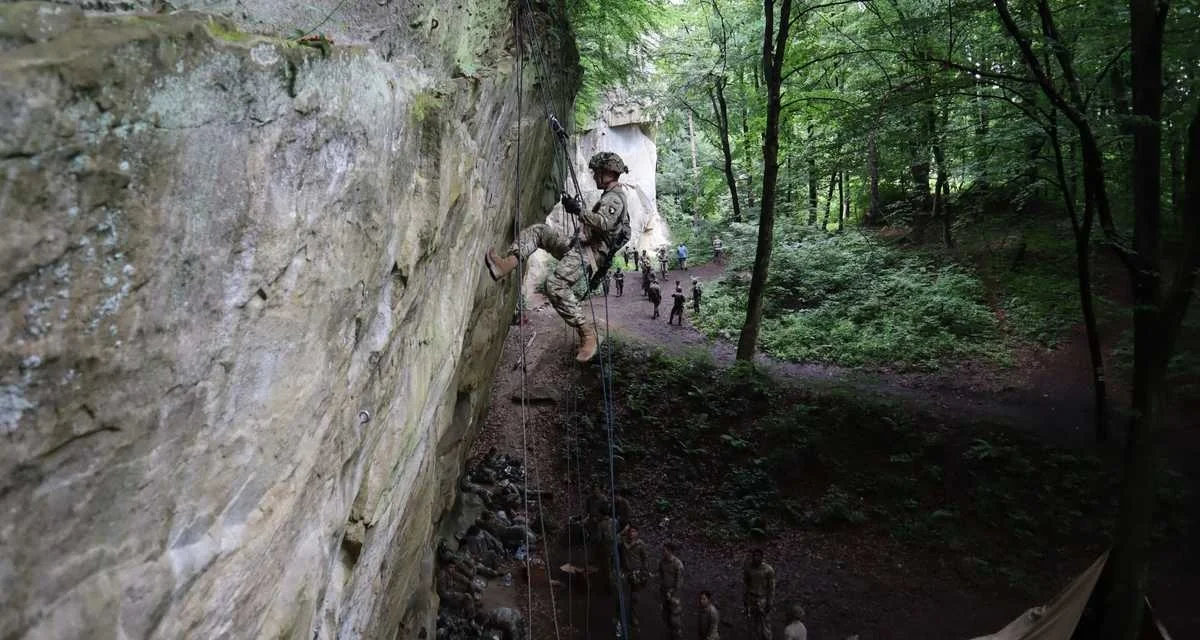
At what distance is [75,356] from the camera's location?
1.76 m

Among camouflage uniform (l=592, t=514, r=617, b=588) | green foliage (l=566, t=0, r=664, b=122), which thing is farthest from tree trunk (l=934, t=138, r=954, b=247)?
camouflage uniform (l=592, t=514, r=617, b=588)

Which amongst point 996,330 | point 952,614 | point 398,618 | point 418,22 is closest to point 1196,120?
point 952,614

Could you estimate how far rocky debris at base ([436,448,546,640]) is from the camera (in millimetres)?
8508

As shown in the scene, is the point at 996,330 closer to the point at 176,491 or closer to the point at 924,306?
the point at 924,306

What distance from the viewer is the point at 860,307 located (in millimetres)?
18141

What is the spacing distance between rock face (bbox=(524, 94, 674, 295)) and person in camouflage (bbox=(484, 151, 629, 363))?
22.8 meters

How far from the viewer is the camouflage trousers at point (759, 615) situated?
8.30m

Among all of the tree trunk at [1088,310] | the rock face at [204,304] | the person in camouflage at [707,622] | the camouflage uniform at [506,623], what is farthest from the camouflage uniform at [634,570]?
the tree trunk at [1088,310]

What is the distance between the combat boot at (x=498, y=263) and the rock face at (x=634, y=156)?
23.7m

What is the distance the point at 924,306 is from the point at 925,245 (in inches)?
193

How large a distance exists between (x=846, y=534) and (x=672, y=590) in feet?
12.3

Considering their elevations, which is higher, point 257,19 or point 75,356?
point 257,19

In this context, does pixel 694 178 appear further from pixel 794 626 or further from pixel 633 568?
pixel 794 626

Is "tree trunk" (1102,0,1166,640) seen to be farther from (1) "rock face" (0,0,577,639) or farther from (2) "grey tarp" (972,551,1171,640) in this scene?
(1) "rock face" (0,0,577,639)
